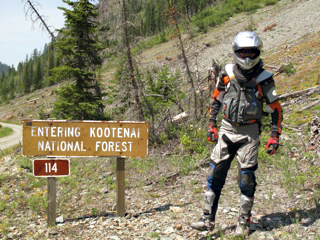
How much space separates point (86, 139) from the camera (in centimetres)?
514

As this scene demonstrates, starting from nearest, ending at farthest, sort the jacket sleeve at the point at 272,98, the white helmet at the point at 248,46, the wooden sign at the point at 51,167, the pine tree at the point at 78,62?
1. the white helmet at the point at 248,46
2. the jacket sleeve at the point at 272,98
3. the wooden sign at the point at 51,167
4. the pine tree at the point at 78,62

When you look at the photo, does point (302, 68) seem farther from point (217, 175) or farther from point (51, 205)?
point (51, 205)

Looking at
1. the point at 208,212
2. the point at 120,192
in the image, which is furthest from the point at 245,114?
the point at 120,192

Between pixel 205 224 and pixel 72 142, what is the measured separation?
250 centimetres

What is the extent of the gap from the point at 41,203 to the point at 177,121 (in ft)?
17.1

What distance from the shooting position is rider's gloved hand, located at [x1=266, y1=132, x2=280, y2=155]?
3.96 m

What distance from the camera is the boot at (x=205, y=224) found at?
14.0 ft

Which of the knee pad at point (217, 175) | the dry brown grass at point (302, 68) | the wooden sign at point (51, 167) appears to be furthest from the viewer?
the dry brown grass at point (302, 68)

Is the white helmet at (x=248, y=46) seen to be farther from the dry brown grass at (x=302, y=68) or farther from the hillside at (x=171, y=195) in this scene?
the dry brown grass at (x=302, y=68)

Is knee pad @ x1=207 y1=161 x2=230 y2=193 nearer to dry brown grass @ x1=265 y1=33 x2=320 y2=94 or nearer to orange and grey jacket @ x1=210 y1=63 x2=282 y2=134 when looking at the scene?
orange and grey jacket @ x1=210 y1=63 x2=282 y2=134

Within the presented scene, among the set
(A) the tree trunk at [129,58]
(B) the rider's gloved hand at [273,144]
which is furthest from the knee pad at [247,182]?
(A) the tree trunk at [129,58]

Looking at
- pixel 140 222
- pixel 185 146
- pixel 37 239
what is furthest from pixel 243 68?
pixel 185 146

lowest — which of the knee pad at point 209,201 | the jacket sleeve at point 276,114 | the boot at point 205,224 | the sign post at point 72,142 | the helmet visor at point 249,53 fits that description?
the boot at point 205,224

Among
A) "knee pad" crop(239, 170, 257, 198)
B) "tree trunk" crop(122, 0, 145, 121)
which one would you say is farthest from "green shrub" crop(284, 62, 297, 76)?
"knee pad" crop(239, 170, 257, 198)
